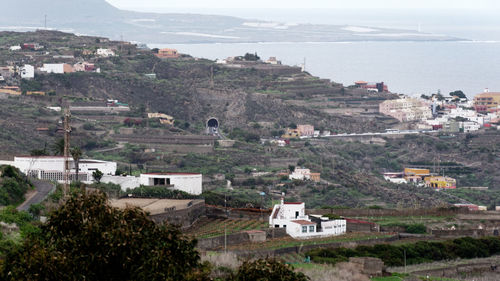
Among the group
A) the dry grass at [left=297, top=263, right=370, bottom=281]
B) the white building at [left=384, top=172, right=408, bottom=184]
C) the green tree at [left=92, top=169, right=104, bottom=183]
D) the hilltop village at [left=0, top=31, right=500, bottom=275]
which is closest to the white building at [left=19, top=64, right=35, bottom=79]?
the hilltop village at [left=0, top=31, right=500, bottom=275]

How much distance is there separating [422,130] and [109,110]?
21736 mm

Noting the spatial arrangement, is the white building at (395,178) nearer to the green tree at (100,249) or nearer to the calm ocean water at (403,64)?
the green tree at (100,249)

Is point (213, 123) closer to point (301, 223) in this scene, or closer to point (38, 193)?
point (301, 223)

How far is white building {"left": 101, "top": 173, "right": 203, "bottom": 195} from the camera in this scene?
3956cm

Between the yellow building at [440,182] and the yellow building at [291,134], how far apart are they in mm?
11162

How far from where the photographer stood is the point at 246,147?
2473 inches

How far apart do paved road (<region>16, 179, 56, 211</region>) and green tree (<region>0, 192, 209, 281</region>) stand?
42.0 feet

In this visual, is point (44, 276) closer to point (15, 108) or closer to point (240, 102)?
point (15, 108)

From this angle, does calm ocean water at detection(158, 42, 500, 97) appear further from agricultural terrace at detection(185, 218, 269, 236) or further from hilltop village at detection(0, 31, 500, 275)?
agricultural terrace at detection(185, 218, 269, 236)

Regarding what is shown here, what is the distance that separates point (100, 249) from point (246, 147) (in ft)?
154

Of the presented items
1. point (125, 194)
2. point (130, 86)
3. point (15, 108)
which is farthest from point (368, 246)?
point (130, 86)

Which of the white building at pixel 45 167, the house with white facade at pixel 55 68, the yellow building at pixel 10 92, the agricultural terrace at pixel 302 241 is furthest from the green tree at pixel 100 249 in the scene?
the house with white facade at pixel 55 68

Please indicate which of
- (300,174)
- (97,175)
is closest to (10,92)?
(300,174)

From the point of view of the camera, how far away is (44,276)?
1520 centimetres
